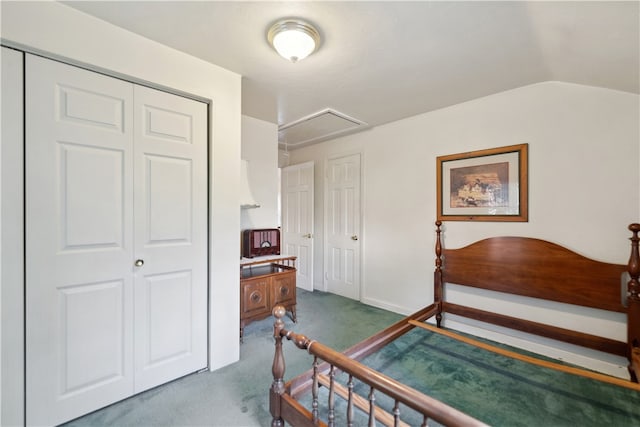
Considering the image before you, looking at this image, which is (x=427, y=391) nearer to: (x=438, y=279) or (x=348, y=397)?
(x=348, y=397)

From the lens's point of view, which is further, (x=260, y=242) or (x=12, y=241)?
(x=260, y=242)

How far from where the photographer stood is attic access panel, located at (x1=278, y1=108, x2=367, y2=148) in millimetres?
3273

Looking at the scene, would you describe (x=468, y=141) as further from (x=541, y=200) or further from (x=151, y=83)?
Answer: (x=151, y=83)

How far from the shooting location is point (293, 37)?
1665 millimetres

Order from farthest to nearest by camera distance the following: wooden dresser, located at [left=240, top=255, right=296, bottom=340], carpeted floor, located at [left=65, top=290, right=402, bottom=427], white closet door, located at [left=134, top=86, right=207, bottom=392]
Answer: wooden dresser, located at [left=240, top=255, right=296, bottom=340] → white closet door, located at [left=134, top=86, right=207, bottom=392] → carpeted floor, located at [left=65, top=290, right=402, bottom=427]

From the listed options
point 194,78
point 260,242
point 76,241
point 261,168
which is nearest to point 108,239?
point 76,241

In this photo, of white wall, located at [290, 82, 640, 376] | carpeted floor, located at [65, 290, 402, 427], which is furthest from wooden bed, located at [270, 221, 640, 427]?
carpeted floor, located at [65, 290, 402, 427]

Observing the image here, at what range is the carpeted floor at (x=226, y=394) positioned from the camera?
1.62 meters

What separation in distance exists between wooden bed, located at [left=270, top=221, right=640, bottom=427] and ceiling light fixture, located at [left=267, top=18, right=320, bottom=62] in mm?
1584

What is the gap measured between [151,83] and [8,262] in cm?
131

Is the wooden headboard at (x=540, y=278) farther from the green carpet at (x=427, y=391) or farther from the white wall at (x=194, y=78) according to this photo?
the white wall at (x=194, y=78)

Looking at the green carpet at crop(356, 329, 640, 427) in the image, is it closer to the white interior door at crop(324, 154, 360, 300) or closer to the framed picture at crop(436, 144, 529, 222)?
the framed picture at crop(436, 144, 529, 222)

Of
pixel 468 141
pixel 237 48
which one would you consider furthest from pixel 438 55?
pixel 237 48

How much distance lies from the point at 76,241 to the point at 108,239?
0.15 m
